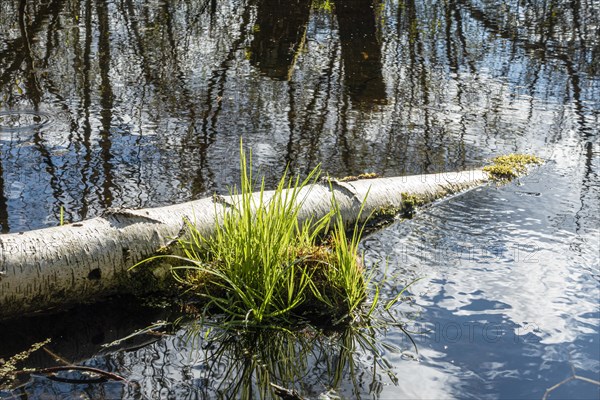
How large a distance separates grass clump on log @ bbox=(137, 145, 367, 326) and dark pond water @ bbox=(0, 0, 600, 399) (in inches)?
9.3

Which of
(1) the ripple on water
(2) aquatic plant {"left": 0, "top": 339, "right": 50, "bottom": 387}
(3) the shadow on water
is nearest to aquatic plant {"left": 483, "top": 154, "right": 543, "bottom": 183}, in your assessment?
(3) the shadow on water

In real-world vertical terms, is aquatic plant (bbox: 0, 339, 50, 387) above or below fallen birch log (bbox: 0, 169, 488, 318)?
below

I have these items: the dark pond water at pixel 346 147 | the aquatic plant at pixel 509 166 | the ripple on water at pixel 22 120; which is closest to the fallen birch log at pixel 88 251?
the dark pond water at pixel 346 147

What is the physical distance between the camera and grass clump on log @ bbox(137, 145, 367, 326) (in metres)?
4.05

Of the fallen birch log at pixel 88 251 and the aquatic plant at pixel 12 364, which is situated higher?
the fallen birch log at pixel 88 251

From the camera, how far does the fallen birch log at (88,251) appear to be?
3.95 metres

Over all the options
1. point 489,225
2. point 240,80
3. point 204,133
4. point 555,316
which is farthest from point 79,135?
point 555,316

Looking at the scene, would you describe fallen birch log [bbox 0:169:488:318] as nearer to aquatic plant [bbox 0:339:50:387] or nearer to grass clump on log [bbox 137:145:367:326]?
grass clump on log [bbox 137:145:367:326]

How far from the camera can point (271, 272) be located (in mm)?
4059

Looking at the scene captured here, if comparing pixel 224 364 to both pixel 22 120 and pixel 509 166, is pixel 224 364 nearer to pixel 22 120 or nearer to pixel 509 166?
pixel 509 166

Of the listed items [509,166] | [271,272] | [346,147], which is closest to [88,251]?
[271,272]

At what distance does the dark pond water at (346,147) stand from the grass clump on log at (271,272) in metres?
0.24

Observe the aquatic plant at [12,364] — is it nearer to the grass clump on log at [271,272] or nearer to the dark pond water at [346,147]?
the dark pond water at [346,147]

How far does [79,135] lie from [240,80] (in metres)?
2.37
